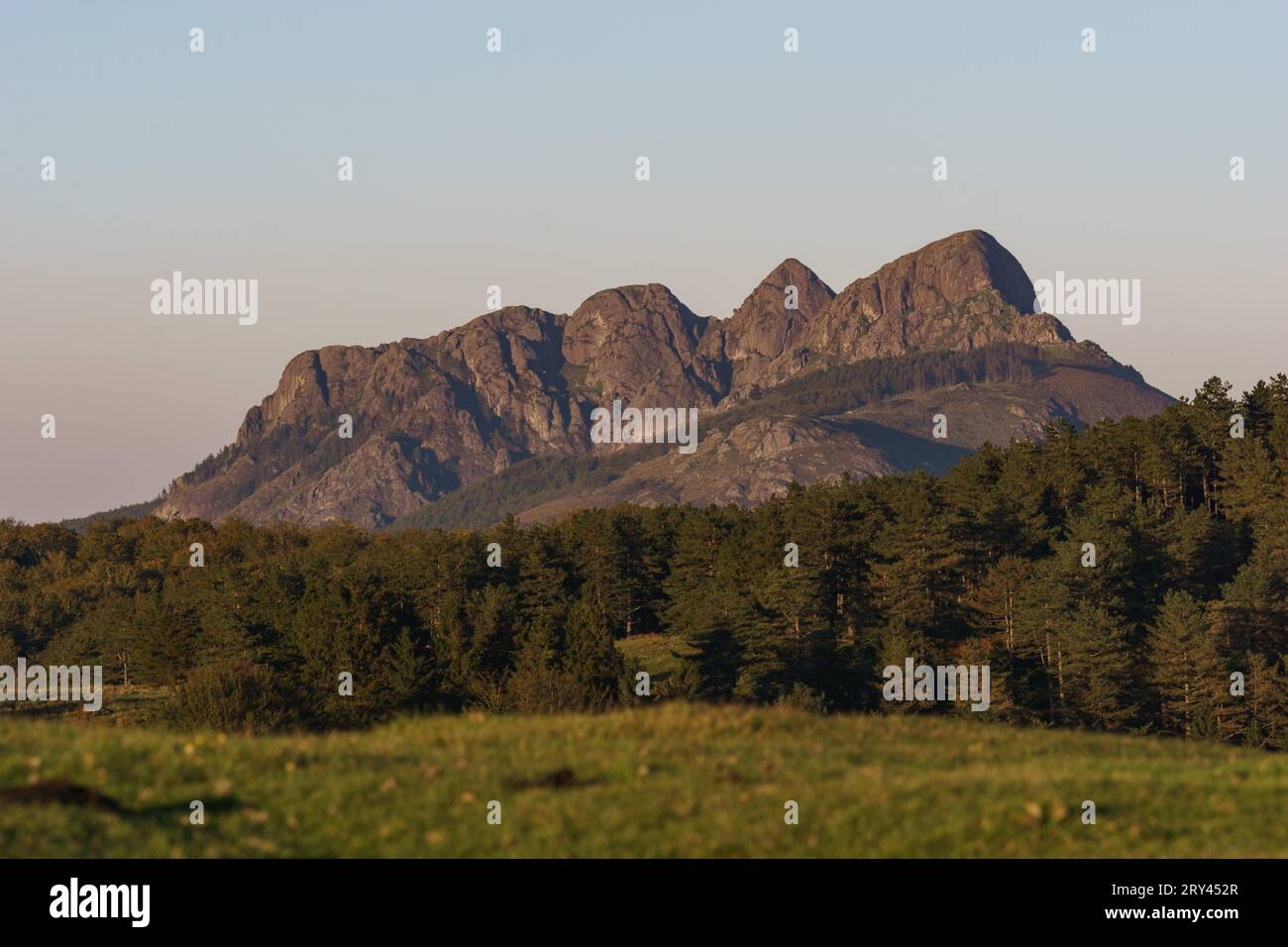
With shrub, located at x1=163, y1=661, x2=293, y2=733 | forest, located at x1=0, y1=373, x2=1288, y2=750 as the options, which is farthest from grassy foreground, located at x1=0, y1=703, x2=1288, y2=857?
forest, located at x1=0, y1=373, x2=1288, y2=750

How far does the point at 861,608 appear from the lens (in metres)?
132

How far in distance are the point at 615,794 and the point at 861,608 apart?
115586 mm

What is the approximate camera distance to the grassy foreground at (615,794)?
16.8 metres

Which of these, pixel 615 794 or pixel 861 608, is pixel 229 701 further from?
pixel 615 794

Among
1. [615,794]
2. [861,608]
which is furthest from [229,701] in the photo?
[615,794]

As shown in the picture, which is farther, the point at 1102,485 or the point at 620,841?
the point at 1102,485

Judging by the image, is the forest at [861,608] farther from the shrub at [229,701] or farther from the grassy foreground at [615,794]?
the grassy foreground at [615,794]

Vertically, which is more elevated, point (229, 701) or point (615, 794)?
point (615, 794)

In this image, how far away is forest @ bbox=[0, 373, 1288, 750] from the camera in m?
108

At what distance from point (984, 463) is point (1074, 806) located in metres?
143

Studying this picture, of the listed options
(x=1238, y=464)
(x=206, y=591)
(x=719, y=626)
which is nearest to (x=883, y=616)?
(x=719, y=626)

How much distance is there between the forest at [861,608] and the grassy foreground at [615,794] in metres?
76.6
